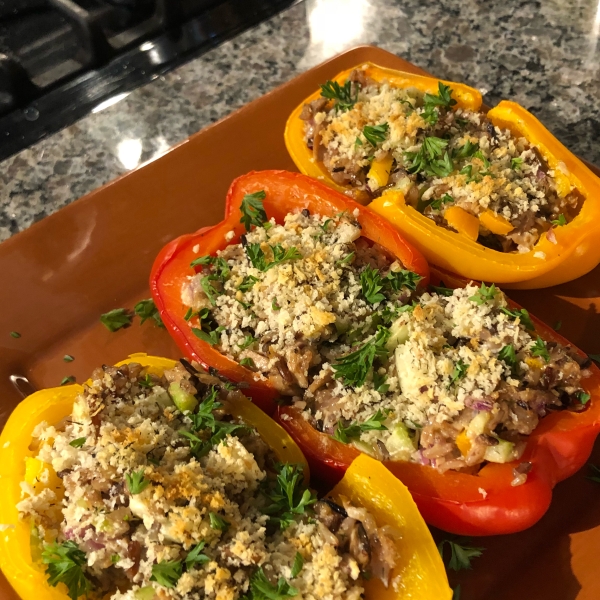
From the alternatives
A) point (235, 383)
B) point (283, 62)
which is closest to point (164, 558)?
point (235, 383)

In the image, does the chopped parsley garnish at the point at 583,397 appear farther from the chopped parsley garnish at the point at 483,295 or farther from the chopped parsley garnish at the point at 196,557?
the chopped parsley garnish at the point at 196,557

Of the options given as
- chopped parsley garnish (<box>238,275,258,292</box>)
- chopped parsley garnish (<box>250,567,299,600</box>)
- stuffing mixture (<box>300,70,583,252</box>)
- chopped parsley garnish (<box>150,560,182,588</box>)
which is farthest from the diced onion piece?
chopped parsley garnish (<box>150,560,182,588</box>)

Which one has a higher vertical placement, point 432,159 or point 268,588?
point 432,159

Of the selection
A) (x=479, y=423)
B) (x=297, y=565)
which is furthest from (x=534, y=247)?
(x=297, y=565)

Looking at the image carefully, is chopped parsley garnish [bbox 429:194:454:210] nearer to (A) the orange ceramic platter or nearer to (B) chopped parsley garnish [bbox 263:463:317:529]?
(A) the orange ceramic platter

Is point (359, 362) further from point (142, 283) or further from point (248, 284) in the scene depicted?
point (142, 283)

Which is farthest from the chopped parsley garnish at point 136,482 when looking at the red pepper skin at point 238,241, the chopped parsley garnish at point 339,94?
the chopped parsley garnish at point 339,94
